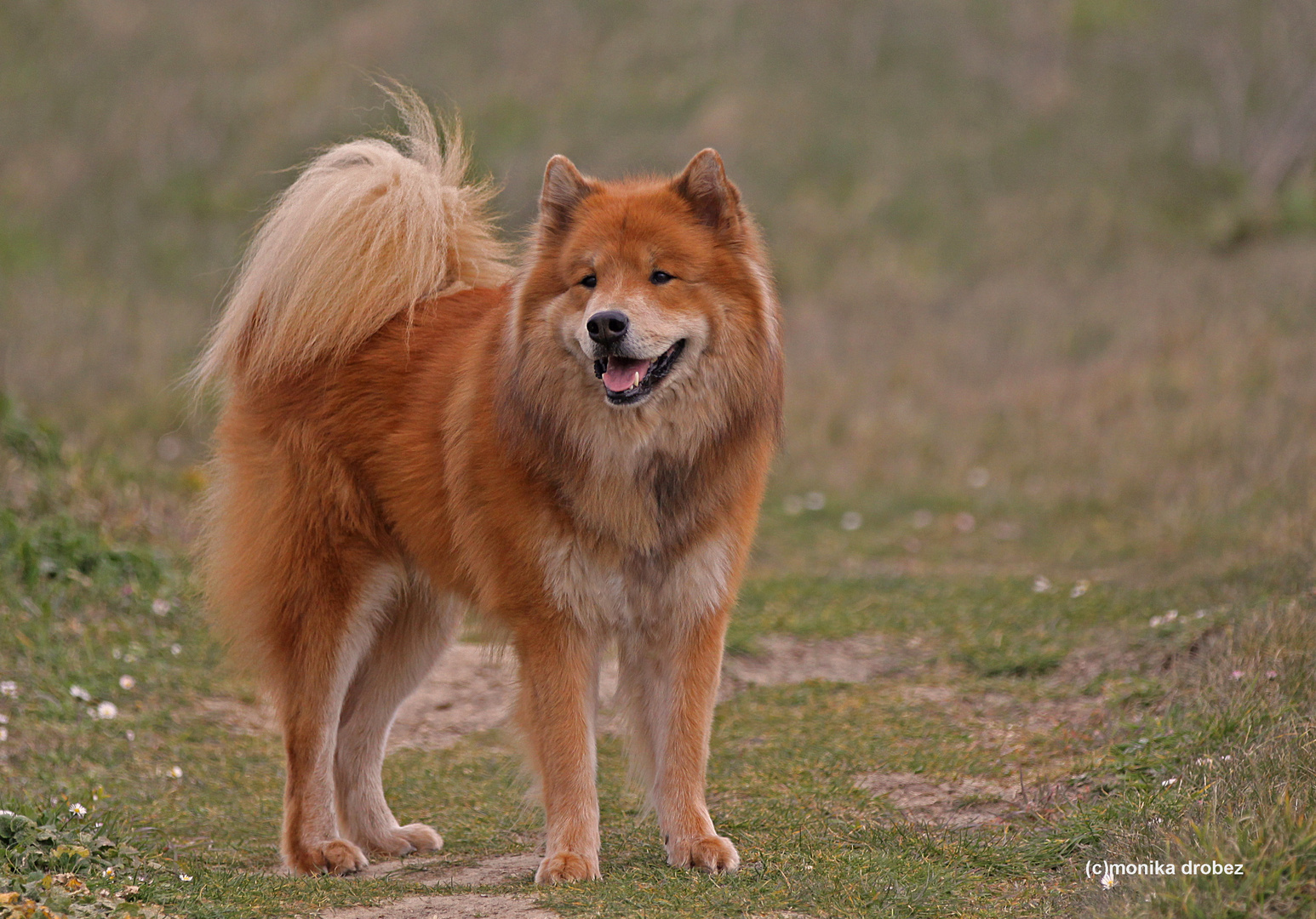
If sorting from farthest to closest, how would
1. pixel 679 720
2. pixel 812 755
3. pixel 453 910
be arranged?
pixel 812 755, pixel 679 720, pixel 453 910

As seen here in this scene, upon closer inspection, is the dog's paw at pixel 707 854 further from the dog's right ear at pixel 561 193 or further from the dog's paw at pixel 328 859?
the dog's right ear at pixel 561 193

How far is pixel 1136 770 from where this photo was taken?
416 centimetres

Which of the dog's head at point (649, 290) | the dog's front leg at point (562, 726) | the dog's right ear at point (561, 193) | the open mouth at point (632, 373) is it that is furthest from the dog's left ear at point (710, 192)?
the dog's front leg at point (562, 726)

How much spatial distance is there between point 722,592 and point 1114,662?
8.12ft

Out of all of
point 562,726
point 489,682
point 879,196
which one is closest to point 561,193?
point 562,726

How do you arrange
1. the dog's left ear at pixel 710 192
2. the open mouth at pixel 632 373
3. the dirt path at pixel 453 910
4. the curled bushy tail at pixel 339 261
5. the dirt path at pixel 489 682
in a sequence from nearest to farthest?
the dirt path at pixel 453 910
the open mouth at pixel 632 373
the dog's left ear at pixel 710 192
the curled bushy tail at pixel 339 261
the dirt path at pixel 489 682

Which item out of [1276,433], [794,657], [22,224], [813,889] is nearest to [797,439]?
[1276,433]

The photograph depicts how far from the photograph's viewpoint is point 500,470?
406 centimetres

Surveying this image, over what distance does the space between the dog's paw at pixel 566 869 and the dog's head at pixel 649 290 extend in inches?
51.7

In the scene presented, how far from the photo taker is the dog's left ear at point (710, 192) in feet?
13.3

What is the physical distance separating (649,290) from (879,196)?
1427cm

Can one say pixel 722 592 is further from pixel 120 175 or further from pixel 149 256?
pixel 120 175

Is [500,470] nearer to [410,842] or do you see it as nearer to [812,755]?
[410,842]

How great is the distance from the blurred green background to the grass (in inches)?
97.2
